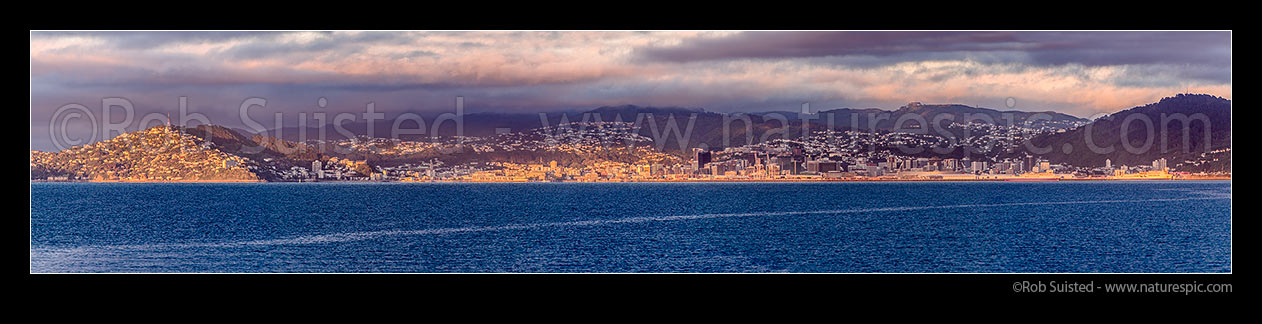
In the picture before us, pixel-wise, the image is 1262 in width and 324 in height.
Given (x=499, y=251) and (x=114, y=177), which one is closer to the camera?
(x=499, y=251)

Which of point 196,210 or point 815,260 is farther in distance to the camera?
point 196,210

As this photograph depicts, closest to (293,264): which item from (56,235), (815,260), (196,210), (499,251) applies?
(499,251)

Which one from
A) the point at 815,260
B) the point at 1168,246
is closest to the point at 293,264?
the point at 815,260

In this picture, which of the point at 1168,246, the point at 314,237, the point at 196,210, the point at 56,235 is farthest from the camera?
the point at 196,210
